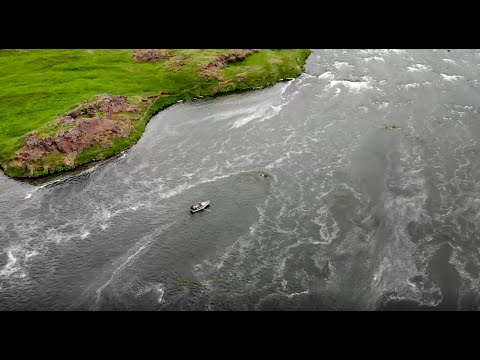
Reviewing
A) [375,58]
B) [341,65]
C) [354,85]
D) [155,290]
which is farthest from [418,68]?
[155,290]

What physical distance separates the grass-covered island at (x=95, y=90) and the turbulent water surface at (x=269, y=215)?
2975 millimetres

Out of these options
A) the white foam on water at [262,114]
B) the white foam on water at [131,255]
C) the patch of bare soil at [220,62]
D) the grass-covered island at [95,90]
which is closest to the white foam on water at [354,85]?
the grass-covered island at [95,90]

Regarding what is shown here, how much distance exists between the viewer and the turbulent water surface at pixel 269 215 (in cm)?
3419

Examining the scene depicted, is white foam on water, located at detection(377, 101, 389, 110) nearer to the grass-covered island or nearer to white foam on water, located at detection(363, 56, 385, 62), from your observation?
the grass-covered island

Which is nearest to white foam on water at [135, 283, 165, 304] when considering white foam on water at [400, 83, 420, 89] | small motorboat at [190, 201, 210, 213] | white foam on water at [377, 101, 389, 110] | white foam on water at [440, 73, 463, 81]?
small motorboat at [190, 201, 210, 213]

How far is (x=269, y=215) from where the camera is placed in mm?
41406

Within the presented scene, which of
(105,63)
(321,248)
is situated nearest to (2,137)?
(105,63)

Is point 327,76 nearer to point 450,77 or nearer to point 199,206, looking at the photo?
point 450,77

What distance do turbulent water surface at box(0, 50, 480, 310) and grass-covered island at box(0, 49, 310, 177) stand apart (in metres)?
2.97

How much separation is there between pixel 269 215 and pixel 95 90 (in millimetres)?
36680

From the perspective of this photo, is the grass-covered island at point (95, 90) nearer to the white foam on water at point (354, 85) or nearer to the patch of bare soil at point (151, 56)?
the patch of bare soil at point (151, 56)

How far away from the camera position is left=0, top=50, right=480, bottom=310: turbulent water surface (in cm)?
3419
